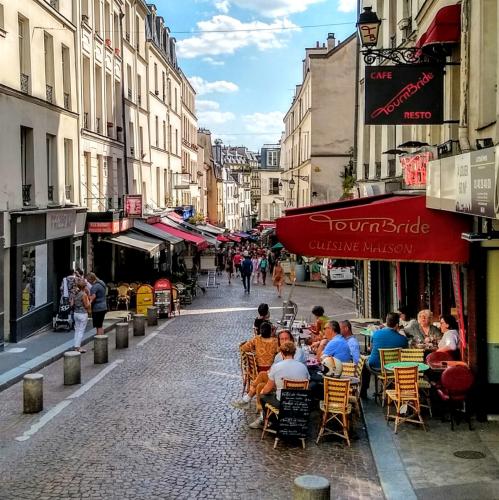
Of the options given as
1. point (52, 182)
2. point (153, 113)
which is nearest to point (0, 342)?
point (52, 182)

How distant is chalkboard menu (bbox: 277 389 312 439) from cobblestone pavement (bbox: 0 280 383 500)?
213 millimetres

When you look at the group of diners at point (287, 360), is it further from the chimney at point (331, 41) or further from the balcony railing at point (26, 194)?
the chimney at point (331, 41)

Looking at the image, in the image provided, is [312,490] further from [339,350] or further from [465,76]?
[465,76]

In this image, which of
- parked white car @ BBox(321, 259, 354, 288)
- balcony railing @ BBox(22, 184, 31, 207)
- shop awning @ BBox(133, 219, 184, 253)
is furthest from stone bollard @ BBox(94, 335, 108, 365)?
parked white car @ BBox(321, 259, 354, 288)

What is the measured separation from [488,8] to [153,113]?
3328 cm

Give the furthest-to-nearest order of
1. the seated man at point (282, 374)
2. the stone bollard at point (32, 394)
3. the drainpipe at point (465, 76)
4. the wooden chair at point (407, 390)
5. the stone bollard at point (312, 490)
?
the stone bollard at point (32, 394) < the drainpipe at point (465, 76) < the wooden chair at point (407, 390) < the seated man at point (282, 374) < the stone bollard at point (312, 490)

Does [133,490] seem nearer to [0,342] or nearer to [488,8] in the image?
[488,8]

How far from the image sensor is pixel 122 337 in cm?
1833

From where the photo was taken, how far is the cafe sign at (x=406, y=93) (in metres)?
12.7

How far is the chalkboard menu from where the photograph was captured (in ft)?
32.1

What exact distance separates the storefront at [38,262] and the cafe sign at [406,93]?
9.64 metres

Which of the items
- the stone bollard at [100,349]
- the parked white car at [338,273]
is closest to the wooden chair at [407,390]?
the stone bollard at [100,349]

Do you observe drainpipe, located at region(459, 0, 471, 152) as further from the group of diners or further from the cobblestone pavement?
the cobblestone pavement

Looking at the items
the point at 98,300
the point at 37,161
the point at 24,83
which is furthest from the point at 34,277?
the point at 24,83
